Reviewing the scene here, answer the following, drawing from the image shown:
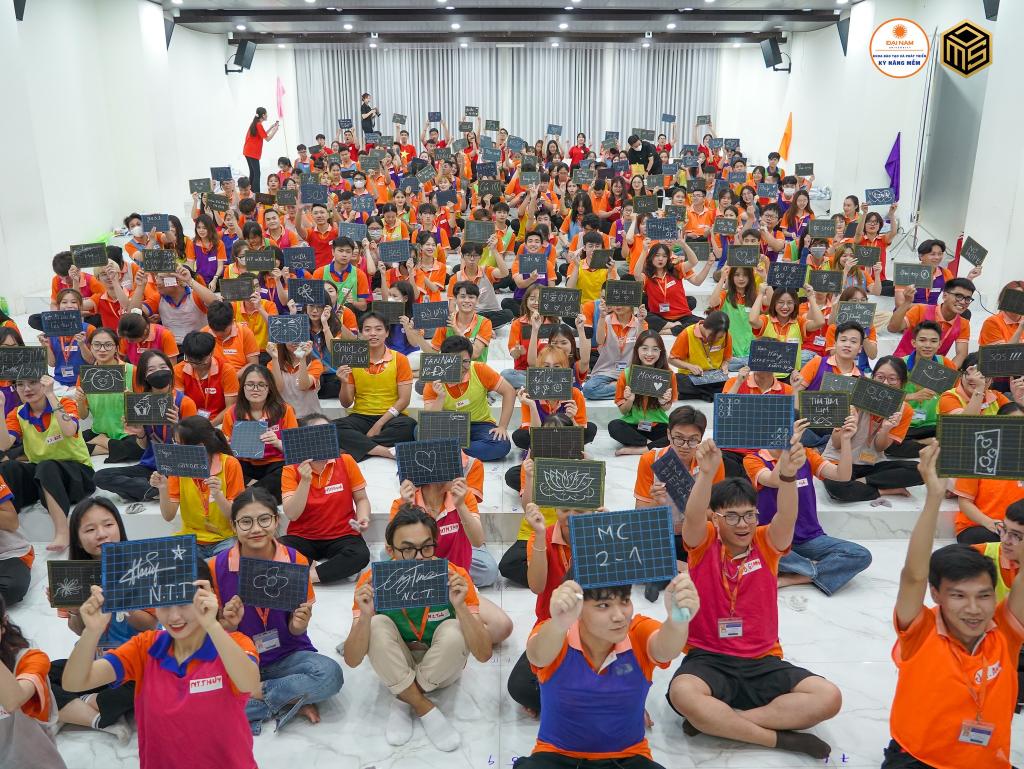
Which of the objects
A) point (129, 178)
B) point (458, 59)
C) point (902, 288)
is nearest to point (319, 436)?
point (902, 288)

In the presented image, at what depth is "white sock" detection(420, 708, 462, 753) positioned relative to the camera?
3133 millimetres

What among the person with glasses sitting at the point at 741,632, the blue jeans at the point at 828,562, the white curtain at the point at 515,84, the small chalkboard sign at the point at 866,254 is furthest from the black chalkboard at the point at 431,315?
the white curtain at the point at 515,84

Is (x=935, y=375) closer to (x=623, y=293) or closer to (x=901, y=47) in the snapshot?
(x=623, y=293)

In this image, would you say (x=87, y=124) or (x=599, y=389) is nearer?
(x=599, y=389)

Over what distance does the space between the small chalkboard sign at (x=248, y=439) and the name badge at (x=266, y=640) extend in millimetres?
1188

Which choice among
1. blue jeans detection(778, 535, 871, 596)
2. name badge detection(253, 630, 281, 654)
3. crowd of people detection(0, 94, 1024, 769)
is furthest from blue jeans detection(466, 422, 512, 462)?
name badge detection(253, 630, 281, 654)

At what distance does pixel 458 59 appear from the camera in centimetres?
1822

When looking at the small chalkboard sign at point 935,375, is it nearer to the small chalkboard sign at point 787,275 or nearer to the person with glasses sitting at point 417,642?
the small chalkboard sign at point 787,275

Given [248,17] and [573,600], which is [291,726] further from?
[248,17]

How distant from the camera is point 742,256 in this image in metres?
6.16

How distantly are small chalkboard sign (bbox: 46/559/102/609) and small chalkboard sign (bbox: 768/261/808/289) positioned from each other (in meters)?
4.94

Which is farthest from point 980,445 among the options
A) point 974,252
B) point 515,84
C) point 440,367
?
point 515,84

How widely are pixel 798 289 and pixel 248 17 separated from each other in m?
10.6

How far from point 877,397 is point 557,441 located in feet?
5.71
